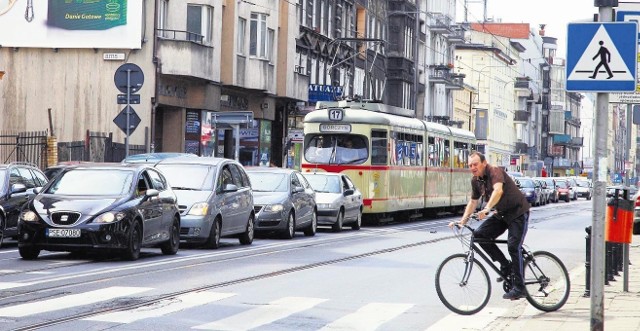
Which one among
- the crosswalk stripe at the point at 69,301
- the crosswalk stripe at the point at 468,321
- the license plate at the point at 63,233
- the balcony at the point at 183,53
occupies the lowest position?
the crosswalk stripe at the point at 468,321

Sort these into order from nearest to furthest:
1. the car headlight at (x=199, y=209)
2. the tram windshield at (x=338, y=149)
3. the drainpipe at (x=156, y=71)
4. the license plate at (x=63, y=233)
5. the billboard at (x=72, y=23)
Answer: the license plate at (x=63, y=233)
the car headlight at (x=199, y=209)
the tram windshield at (x=338, y=149)
the billboard at (x=72, y=23)
the drainpipe at (x=156, y=71)

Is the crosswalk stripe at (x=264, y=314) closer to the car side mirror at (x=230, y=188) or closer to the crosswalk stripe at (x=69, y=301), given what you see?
the crosswalk stripe at (x=69, y=301)

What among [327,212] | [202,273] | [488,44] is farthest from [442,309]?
[488,44]

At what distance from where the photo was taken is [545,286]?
14.8m

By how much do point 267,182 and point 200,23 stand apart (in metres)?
17.1

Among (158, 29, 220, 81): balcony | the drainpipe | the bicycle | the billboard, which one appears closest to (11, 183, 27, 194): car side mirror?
the bicycle

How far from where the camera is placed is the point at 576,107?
194000 millimetres

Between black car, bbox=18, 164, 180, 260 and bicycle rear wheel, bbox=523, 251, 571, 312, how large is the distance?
769cm

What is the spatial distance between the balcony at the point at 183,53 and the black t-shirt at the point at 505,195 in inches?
1211

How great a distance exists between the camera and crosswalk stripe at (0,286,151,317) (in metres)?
13.4

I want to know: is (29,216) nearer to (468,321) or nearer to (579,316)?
(468,321)

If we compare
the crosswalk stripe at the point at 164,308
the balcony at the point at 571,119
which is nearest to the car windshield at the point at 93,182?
the crosswalk stripe at the point at 164,308

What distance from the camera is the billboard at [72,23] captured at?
44.2 meters

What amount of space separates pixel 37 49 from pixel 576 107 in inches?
6095
